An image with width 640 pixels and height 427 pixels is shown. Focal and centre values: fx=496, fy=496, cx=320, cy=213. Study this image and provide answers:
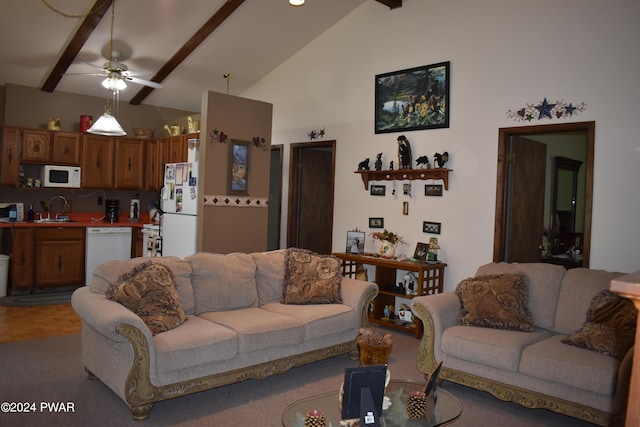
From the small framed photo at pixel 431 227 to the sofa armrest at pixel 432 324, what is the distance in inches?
62.3

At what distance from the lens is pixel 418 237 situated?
5469mm

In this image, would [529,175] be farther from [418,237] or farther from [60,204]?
[60,204]

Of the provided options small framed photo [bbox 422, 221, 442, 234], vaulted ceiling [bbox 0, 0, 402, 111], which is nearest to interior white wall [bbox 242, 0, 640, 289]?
small framed photo [bbox 422, 221, 442, 234]

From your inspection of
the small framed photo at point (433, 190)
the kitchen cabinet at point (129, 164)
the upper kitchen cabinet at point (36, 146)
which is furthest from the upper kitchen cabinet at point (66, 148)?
the small framed photo at point (433, 190)

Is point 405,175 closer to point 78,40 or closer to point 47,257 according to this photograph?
point 78,40

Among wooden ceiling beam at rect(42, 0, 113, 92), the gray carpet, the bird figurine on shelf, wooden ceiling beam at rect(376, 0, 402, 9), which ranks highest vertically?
wooden ceiling beam at rect(376, 0, 402, 9)

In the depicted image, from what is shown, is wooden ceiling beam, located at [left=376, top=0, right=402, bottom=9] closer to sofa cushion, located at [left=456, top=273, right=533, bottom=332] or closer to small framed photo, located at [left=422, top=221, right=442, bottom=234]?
small framed photo, located at [left=422, top=221, right=442, bottom=234]

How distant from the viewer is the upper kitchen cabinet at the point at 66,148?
6844mm

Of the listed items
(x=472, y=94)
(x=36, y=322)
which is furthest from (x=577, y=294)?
(x=36, y=322)

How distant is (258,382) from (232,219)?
8.90 feet

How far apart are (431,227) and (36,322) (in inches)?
164

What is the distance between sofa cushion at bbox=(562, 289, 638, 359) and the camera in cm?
302

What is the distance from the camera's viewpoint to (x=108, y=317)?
115 inches

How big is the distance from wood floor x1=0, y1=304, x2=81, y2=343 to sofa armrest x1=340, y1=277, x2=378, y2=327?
2641 millimetres
